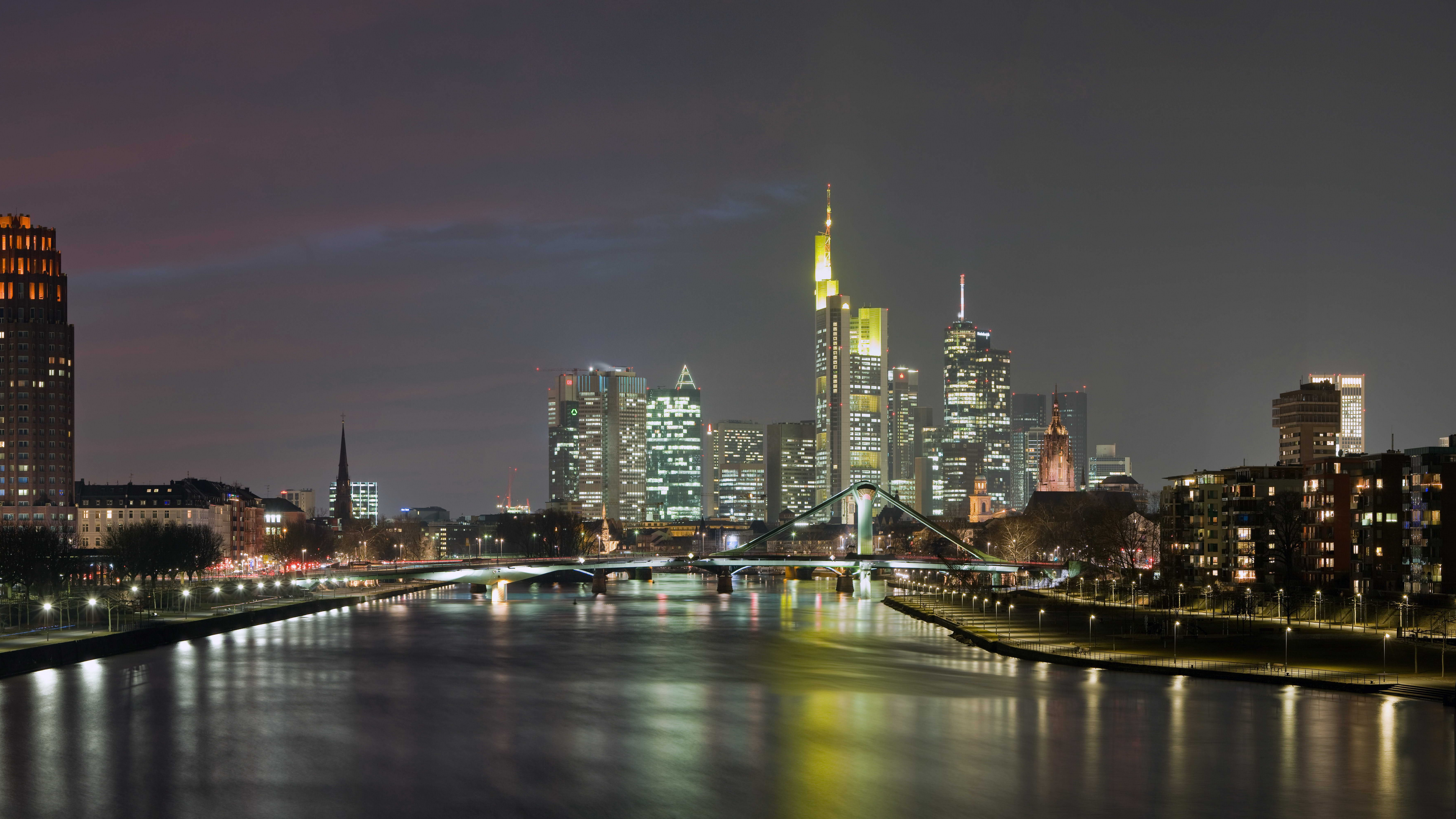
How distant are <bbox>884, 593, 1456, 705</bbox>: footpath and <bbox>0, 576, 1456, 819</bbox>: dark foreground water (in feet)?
4.67

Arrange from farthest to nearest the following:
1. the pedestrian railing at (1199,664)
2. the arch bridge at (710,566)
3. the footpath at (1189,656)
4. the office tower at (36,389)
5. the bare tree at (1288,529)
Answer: the office tower at (36,389)
the arch bridge at (710,566)
the bare tree at (1288,529)
the pedestrian railing at (1199,664)
the footpath at (1189,656)

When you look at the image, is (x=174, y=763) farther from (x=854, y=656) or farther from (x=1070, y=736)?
(x=854, y=656)

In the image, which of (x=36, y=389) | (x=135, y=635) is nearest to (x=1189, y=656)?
(x=135, y=635)

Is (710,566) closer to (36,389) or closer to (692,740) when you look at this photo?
(36,389)

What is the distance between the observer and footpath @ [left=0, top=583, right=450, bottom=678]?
217ft

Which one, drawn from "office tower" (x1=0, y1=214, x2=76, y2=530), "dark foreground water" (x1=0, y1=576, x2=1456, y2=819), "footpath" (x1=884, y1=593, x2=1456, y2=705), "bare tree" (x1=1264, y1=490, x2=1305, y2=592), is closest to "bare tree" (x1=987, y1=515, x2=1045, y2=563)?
→ "bare tree" (x1=1264, y1=490, x2=1305, y2=592)

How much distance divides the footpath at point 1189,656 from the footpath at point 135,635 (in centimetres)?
4673

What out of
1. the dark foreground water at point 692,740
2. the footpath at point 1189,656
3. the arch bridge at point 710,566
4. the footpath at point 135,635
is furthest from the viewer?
the arch bridge at point 710,566

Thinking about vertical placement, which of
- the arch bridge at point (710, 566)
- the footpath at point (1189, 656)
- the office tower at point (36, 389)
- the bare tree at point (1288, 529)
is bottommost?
the arch bridge at point (710, 566)

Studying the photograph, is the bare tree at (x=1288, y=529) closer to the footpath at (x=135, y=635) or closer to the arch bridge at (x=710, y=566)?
the arch bridge at (x=710, y=566)

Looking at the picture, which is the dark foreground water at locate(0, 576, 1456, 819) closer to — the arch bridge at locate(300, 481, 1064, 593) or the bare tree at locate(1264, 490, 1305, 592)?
the bare tree at locate(1264, 490, 1305, 592)

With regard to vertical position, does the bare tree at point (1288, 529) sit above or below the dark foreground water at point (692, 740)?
above

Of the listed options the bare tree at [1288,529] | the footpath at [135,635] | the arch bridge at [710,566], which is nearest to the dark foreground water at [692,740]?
the footpath at [135,635]

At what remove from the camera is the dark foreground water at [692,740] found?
37188mm
